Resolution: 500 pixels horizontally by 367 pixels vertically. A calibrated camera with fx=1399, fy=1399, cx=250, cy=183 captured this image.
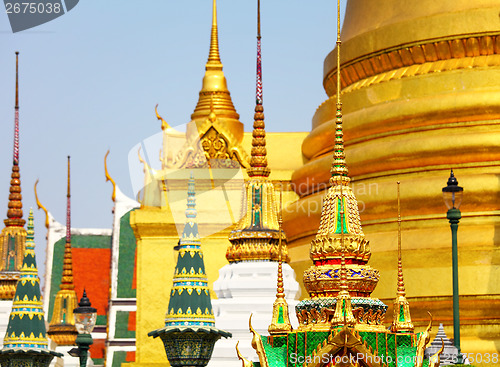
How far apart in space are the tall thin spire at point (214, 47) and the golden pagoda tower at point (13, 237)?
3.09 metres

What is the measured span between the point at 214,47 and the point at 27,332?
8733 mm

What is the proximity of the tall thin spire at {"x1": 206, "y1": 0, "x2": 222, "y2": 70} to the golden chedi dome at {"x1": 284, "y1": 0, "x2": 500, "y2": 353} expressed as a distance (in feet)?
7.74

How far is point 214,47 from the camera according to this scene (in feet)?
73.5

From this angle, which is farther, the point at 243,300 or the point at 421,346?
the point at 243,300

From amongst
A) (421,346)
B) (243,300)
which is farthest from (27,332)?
(421,346)

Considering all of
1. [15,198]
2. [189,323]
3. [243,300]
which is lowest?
[189,323]

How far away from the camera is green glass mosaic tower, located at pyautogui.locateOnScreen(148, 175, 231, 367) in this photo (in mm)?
12383

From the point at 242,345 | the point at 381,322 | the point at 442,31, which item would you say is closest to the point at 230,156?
the point at 442,31

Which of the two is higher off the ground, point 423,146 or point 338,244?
point 423,146

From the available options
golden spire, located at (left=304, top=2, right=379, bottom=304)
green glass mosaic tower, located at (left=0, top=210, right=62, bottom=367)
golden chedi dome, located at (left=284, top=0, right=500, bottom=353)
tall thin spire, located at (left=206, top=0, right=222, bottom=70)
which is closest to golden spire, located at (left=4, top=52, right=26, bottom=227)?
tall thin spire, located at (left=206, top=0, right=222, bottom=70)

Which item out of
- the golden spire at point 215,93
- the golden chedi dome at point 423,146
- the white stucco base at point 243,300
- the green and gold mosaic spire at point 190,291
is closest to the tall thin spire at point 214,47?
the golden spire at point 215,93

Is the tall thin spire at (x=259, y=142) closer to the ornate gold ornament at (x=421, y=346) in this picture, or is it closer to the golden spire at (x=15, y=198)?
the ornate gold ornament at (x=421, y=346)

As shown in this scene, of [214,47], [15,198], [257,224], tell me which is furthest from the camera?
[214,47]

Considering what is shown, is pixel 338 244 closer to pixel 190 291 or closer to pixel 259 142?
pixel 190 291
